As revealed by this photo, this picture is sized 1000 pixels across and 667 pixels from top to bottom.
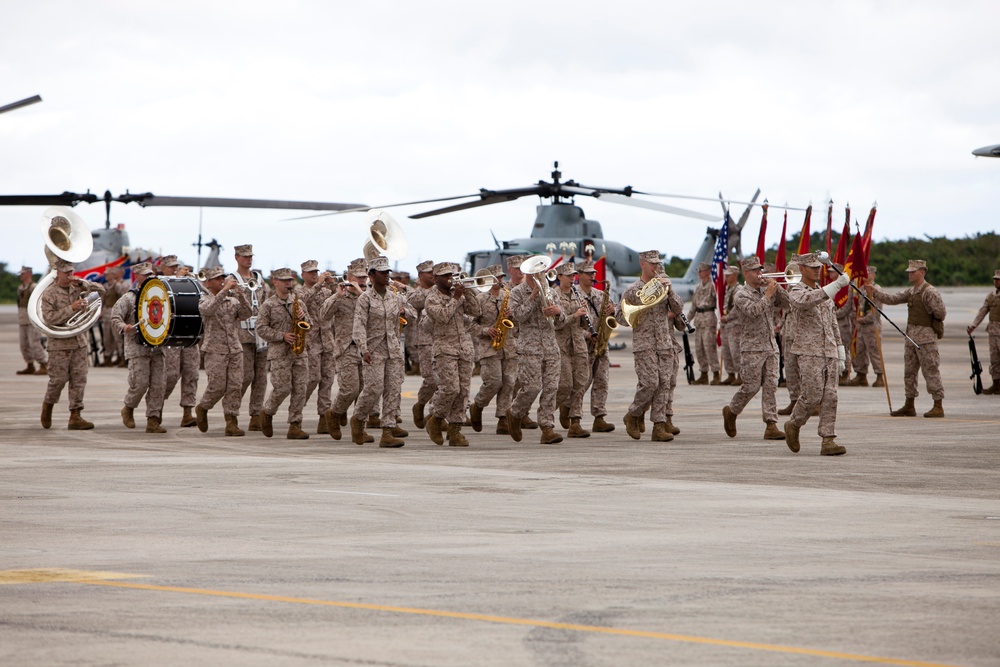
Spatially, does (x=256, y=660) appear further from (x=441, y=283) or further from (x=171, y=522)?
(x=441, y=283)

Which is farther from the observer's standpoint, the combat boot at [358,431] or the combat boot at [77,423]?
the combat boot at [77,423]

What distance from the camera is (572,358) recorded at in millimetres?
16156

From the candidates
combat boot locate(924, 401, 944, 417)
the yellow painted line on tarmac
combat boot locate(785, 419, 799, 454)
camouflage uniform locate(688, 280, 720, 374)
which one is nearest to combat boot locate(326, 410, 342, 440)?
combat boot locate(785, 419, 799, 454)

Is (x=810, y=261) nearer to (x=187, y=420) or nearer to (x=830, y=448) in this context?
(x=830, y=448)

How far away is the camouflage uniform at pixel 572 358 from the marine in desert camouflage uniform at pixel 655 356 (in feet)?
1.96

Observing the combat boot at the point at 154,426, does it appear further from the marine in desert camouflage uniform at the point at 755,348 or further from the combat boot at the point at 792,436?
the combat boot at the point at 792,436

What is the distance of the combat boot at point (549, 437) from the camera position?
1509 centimetres

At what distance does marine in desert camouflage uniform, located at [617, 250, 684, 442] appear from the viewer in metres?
15.4

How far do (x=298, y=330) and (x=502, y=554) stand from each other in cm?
835

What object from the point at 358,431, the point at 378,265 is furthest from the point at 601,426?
the point at 378,265

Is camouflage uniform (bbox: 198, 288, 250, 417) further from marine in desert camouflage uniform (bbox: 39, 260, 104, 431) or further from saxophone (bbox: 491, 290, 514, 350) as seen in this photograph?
saxophone (bbox: 491, 290, 514, 350)

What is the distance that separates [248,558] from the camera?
788 cm

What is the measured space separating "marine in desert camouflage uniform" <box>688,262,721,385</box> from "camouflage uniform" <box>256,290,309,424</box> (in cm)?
1052

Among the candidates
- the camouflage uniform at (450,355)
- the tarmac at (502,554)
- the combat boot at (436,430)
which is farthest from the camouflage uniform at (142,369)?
the camouflage uniform at (450,355)
